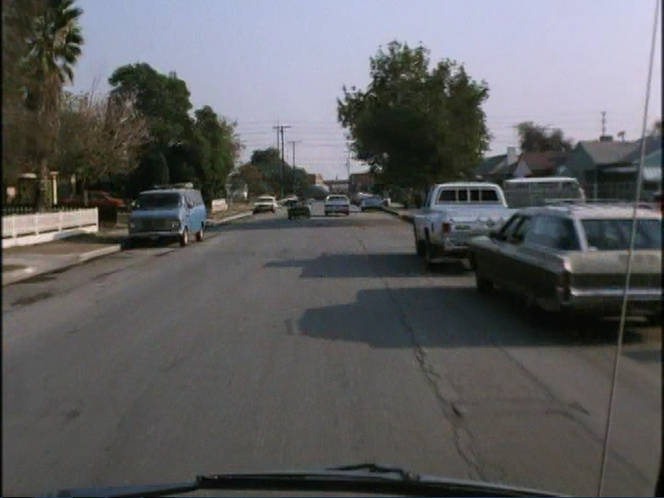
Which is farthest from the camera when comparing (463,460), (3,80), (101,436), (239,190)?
(239,190)

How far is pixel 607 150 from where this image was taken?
14.2 feet

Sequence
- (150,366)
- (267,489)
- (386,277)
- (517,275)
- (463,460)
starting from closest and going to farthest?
1. (267,489)
2. (463,460)
3. (150,366)
4. (517,275)
5. (386,277)

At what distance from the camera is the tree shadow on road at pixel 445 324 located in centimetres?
1034

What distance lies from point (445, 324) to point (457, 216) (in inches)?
283

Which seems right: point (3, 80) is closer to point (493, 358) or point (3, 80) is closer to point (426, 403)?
point (426, 403)

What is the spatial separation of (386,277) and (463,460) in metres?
12.5

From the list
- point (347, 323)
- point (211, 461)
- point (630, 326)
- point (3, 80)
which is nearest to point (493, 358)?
point (347, 323)

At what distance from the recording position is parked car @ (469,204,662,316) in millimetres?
7516

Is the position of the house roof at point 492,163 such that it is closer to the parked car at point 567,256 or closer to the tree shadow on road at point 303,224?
the parked car at point 567,256

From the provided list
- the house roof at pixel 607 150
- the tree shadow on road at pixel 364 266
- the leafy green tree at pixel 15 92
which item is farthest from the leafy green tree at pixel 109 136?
the leafy green tree at pixel 15 92

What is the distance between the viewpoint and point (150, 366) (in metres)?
9.16

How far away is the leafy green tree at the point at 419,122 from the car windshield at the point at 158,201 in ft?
42.4

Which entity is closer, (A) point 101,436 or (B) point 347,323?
(A) point 101,436

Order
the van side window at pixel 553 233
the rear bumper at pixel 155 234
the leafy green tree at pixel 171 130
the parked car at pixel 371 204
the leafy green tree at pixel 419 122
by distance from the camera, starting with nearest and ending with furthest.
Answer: the van side window at pixel 553 233 → the rear bumper at pixel 155 234 → the leafy green tree at pixel 419 122 → the leafy green tree at pixel 171 130 → the parked car at pixel 371 204
